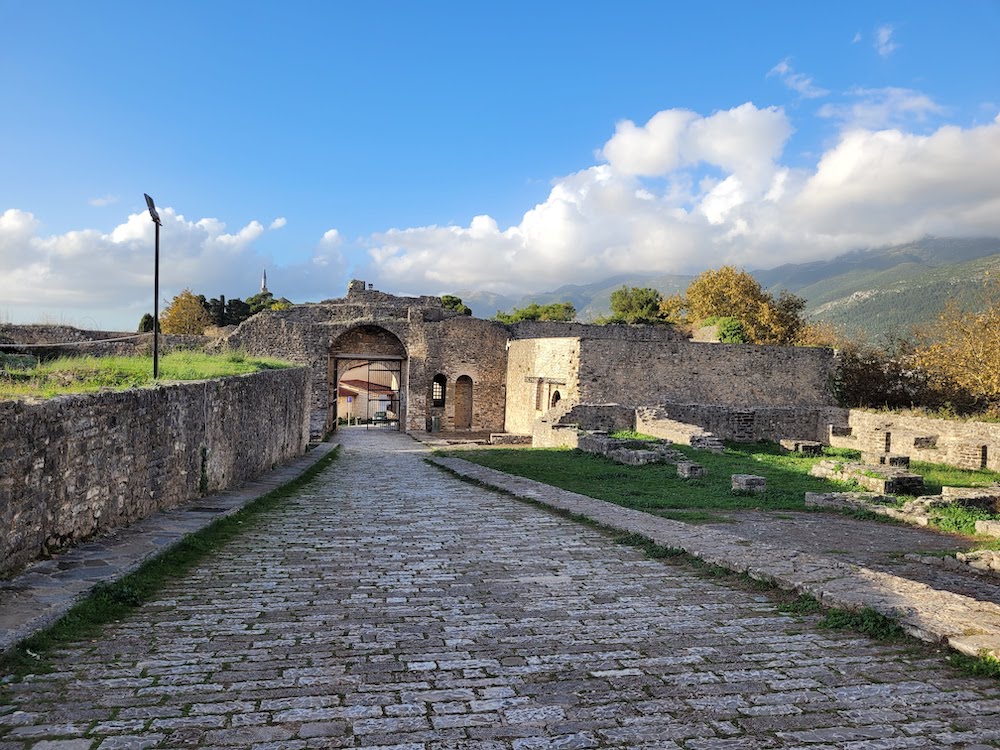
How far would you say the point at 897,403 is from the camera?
32.9 m

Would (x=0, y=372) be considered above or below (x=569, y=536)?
above

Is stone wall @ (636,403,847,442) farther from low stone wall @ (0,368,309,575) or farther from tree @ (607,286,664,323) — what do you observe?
tree @ (607,286,664,323)

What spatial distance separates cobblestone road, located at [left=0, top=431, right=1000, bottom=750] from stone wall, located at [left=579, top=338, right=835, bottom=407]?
73.4 feet

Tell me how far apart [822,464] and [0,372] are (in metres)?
15.8

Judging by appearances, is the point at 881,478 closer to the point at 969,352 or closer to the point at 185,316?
the point at 969,352

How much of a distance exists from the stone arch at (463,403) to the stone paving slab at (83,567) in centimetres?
2784

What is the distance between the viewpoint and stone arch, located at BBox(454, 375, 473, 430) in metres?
37.9

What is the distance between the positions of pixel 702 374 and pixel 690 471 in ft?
52.9

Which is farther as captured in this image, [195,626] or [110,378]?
[110,378]

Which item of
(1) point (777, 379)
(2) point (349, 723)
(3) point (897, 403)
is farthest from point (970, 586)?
(3) point (897, 403)

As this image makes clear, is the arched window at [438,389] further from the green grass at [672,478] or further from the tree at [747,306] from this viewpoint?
the tree at [747,306]

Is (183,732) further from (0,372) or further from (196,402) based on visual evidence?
(196,402)

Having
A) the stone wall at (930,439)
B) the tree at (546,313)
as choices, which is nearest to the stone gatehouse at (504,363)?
the stone wall at (930,439)

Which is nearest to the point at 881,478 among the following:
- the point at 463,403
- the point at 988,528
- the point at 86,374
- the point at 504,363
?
the point at 988,528
